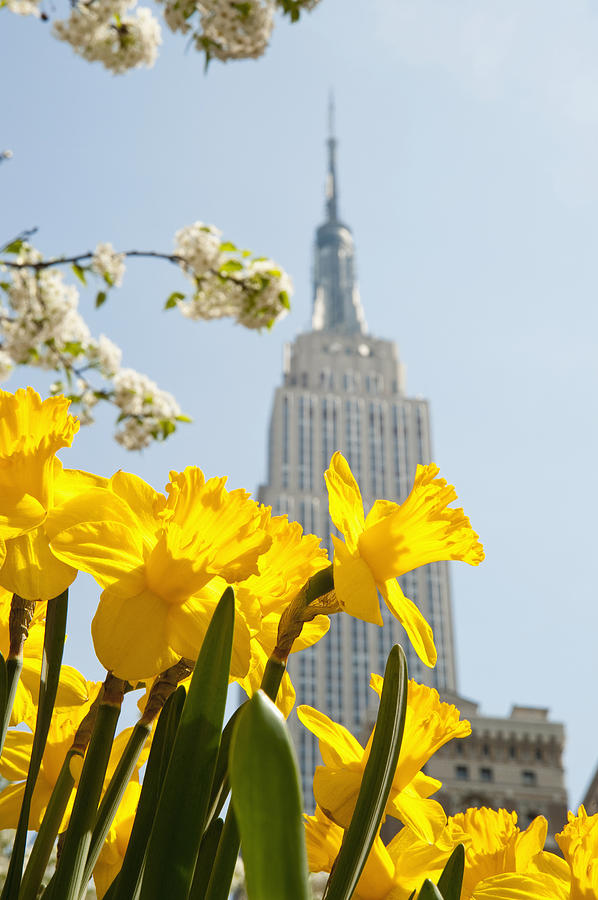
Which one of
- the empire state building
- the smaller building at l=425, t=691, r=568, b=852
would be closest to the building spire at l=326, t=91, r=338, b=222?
the empire state building

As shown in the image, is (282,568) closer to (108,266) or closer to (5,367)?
(108,266)

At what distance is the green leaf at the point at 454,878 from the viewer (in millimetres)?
408

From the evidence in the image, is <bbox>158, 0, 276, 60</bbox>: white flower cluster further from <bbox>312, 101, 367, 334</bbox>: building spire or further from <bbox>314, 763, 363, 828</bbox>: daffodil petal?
<bbox>312, 101, 367, 334</bbox>: building spire

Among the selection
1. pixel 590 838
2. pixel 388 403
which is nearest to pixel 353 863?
pixel 590 838

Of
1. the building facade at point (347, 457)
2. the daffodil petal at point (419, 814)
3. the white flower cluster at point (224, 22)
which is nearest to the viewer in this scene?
the daffodil petal at point (419, 814)

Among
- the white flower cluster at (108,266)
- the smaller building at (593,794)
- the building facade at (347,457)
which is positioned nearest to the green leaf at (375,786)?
the white flower cluster at (108,266)

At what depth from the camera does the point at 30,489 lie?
1.37ft

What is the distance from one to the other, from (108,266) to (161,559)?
130 inches

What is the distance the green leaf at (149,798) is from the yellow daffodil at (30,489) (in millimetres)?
84

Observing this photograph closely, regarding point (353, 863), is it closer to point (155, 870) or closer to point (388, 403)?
point (155, 870)

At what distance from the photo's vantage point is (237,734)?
0.28 meters

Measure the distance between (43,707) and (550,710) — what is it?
28635 millimetres

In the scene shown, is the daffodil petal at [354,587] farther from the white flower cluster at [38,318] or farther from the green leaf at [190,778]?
the white flower cluster at [38,318]

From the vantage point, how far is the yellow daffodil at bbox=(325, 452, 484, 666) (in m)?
0.43
